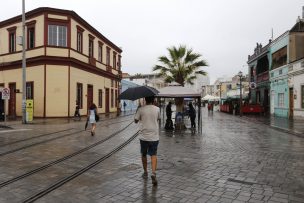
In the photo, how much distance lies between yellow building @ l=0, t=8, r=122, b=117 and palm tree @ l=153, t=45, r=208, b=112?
9.56 meters

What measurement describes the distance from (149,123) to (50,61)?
2221 centimetres

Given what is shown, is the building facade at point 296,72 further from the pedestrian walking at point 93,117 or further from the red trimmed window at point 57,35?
the red trimmed window at point 57,35

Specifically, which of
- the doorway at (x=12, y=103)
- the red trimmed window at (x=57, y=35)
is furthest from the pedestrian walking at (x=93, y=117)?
the doorway at (x=12, y=103)

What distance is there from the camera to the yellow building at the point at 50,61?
1042 inches

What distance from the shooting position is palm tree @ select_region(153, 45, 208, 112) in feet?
70.0

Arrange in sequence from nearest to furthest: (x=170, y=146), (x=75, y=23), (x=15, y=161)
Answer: (x=15, y=161) < (x=170, y=146) < (x=75, y=23)

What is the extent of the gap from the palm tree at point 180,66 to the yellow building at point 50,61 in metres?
9.56

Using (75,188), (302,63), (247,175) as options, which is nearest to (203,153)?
(247,175)

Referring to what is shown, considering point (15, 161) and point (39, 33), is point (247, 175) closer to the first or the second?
point (15, 161)

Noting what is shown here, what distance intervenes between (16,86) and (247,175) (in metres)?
27.3

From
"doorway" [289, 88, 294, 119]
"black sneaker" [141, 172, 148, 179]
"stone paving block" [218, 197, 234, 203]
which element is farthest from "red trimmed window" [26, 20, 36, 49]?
"stone paving block" [218, 197, 234, 203]

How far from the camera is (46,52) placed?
86.5 ft

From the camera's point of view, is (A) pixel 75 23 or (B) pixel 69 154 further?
(A) pixel 75 23

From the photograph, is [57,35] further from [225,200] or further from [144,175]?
[225,200]
